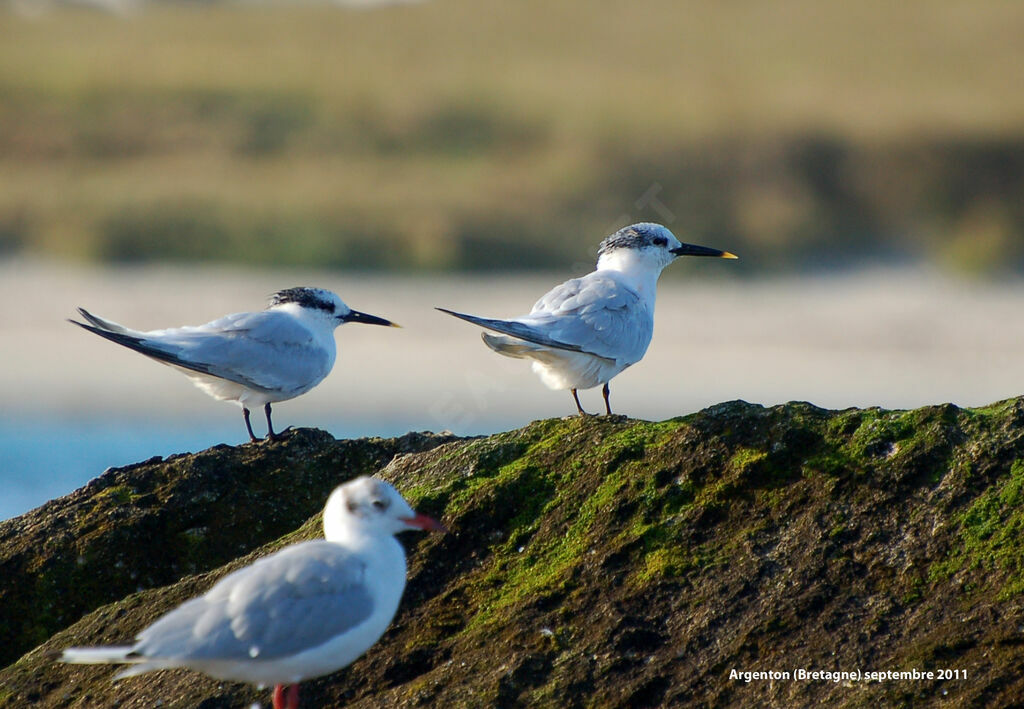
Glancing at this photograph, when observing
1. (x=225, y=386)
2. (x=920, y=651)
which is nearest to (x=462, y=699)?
(x=920, y=651)

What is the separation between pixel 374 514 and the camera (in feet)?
14.5

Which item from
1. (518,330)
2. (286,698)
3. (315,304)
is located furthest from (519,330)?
(286,698)

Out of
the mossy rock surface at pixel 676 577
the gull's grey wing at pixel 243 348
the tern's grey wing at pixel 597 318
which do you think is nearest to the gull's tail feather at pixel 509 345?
the tern's grey wing at pixel 597 318

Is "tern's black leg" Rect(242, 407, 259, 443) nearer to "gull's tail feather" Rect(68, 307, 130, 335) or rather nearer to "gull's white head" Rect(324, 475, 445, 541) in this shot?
"gull's tail feather" Rect(68, 307, 130, 335)

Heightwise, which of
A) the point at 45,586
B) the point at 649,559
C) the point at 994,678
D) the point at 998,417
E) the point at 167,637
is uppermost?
the point at 998,417

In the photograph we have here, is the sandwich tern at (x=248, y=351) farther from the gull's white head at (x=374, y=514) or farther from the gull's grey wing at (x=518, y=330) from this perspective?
the gull's white head at (x=374, y=514)

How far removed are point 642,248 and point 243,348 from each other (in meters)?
2.91

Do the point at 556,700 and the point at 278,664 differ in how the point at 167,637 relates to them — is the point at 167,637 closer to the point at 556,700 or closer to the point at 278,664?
the point at 278,664

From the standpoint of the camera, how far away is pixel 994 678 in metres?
3.84

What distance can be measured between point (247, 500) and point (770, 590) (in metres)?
2.82

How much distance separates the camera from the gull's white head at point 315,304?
8883 millimetres

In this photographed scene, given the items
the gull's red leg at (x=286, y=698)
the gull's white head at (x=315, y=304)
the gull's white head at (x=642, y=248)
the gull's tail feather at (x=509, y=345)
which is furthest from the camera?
the gull's white head at (x=315, y=304)

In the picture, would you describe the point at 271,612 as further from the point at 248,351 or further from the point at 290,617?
the point at 248,351

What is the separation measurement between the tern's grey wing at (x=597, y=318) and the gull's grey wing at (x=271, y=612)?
2.99m
